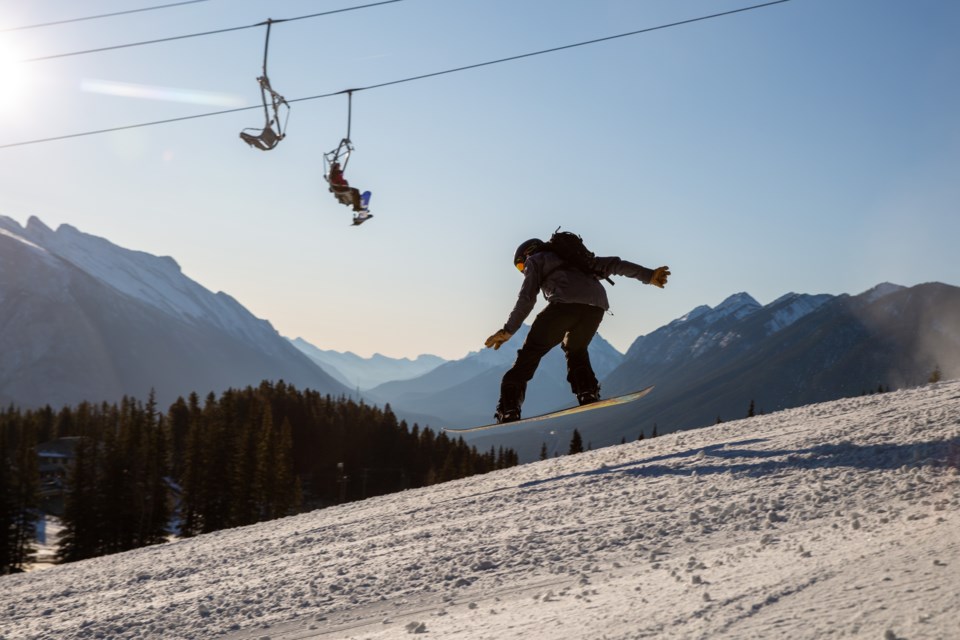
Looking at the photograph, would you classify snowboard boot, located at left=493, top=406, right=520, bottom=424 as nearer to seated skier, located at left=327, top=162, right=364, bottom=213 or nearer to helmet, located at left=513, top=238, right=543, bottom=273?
helmet, located at left=513, top=238, right=543, bottom=273

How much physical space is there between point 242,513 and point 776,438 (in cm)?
5907

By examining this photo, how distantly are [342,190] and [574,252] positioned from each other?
6987 mm

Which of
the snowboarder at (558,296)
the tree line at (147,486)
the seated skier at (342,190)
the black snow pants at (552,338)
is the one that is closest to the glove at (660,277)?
the snowboarder at (558,296)

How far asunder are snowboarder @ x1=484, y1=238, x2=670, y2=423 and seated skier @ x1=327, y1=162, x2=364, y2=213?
6113 mm

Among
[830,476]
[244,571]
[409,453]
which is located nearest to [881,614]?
[830,476]

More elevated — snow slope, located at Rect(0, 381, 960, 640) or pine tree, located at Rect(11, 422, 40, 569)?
pine tree, located at Rect(11, 422, 40, 569)

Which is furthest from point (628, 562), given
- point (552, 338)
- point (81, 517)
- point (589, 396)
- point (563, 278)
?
point (81, 517)

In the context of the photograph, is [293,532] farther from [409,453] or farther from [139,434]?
[409,453]

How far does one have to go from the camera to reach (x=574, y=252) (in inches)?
442

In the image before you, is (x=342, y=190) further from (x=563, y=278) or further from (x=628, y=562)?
(x=628, y=562)

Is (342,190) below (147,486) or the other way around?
the other way around

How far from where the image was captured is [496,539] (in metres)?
9.13

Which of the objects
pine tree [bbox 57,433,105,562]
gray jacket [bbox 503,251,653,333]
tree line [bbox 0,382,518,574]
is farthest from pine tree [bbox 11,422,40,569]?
gray jacket [bbox 503,251,653,333]

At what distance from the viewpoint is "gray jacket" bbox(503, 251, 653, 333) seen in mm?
11117
